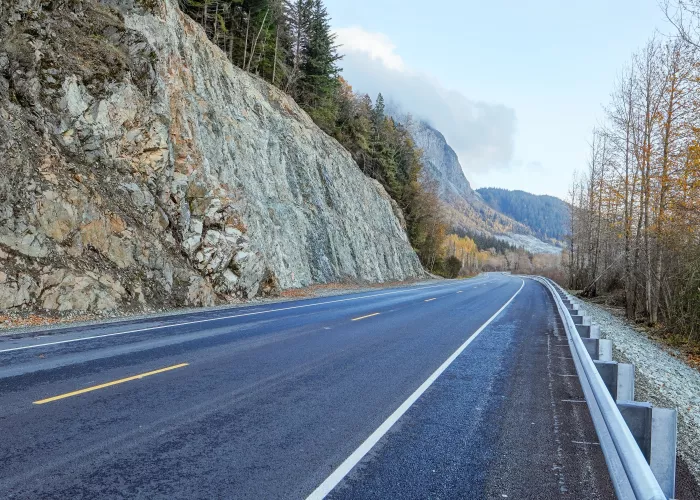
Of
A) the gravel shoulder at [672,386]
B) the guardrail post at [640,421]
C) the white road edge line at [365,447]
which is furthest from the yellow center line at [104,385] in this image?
the gravel shoulder at [672,386]

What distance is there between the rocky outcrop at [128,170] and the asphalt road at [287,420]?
4933 mm

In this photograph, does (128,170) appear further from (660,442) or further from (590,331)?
(660,442)

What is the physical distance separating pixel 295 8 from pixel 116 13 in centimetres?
2656

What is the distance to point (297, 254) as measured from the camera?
28141 mm

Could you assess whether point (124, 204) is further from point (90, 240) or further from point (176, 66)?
point (176, 66)

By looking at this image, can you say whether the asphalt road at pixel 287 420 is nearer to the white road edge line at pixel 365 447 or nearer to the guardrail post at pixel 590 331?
the white road edge line at pixel 365 447

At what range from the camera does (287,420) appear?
16.7 feet

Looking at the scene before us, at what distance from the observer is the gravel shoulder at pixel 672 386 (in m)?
5.41

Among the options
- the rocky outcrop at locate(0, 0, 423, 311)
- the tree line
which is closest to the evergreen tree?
the rocky outcrop at locate(0, 0, 423, 311)

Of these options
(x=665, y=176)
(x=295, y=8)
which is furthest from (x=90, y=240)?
(x=295, y=8)

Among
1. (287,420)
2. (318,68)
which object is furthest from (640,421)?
(318,68)

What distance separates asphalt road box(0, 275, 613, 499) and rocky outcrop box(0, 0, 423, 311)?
493cm

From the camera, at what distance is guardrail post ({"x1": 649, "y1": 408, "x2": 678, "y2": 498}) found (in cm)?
313

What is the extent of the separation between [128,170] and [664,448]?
702 inches
